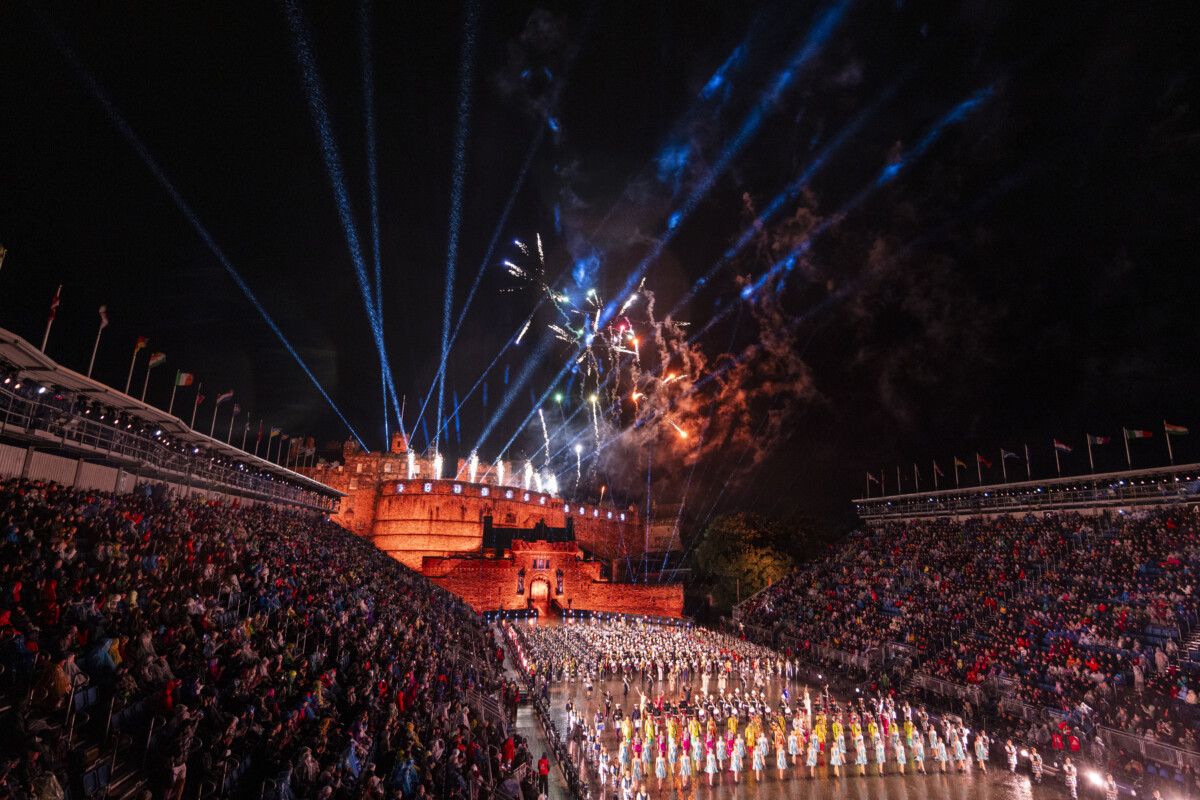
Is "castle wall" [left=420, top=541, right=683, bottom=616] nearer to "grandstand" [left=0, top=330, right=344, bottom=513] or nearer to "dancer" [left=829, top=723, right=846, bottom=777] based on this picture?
"grandstand" [left=0, top=330, right=344, bottom=513]

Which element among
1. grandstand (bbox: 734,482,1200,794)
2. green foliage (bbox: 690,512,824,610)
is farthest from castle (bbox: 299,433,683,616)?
grandstand (bbox: 734,482,1200,794)

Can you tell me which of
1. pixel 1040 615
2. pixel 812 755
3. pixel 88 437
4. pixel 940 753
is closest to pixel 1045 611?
pixel 1040 615

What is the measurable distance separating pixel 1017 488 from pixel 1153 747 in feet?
71.4

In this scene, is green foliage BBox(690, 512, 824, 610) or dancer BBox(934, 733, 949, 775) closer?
dancer BBox(934, 733, 949, 775)

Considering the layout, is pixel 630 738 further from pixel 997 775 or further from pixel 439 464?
pixel 439 464

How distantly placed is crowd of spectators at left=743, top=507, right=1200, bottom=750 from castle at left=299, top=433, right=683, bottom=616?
54.1ft

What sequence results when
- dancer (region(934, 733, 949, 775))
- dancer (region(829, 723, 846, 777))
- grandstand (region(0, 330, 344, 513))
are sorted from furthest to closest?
dancer (region(934, 733, 949, 775)) → dancer (region(829, 723, 846, 777)) → grandstand (region(0, 330, 344, 513))

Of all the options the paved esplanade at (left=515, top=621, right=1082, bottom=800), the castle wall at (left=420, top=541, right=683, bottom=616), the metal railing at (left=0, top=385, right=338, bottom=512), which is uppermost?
the metal railing at (left=0, top=385, right=338, bottom=512)

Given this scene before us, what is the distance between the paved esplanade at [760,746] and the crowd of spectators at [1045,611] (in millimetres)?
3741

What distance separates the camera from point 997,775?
55.4 ft

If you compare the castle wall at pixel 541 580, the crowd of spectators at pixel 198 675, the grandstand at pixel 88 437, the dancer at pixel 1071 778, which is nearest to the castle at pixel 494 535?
the castle wall at pixel 541 580

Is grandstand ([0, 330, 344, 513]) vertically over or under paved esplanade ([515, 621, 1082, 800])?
over

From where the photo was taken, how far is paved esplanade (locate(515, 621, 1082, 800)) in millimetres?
15477

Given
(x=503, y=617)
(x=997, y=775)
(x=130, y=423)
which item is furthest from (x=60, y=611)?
(x=503, y=617)
